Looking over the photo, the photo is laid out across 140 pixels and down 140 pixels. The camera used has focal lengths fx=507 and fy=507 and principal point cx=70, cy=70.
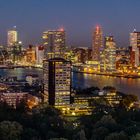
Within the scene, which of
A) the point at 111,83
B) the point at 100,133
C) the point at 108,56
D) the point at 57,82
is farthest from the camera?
the point at 108,56

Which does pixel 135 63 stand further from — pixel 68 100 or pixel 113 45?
pixel 68 100

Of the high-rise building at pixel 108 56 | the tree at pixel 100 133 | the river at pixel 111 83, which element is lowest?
the tree at pixel 100 133

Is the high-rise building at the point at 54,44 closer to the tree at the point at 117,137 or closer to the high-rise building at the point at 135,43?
the high-rise building at the point at 135,43

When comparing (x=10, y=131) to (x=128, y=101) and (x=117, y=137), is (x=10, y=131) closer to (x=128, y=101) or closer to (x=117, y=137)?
(x=117, y=137)

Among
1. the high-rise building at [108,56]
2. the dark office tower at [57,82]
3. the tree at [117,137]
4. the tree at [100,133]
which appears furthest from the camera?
the high-rise building at [108,56]

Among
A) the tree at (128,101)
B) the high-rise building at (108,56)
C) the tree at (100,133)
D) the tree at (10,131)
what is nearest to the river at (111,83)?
the tree at (128,101)

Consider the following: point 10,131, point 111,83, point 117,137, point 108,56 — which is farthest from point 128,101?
point 108,56

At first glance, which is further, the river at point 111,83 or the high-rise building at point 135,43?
the high-rise building at point 135,43

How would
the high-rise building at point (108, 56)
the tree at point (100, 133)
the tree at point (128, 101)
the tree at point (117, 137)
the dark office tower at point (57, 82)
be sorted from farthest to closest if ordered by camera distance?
the high-rise building at point (108, 56)
the dark office tower at point (57, 82)
the tree at point (128, 101)
the tree at point (100, 133)
the tree at point (117, 137)
